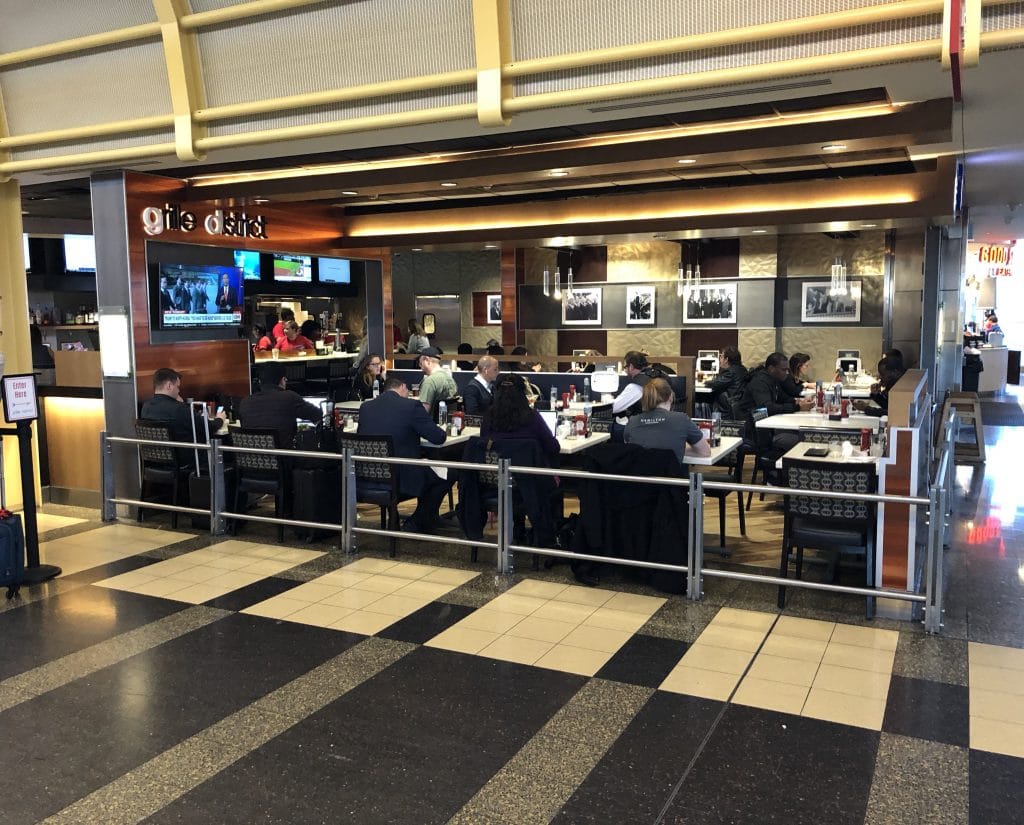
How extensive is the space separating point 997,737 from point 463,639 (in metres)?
2.64

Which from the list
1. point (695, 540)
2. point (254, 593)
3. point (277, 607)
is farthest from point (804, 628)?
point (254, 593)

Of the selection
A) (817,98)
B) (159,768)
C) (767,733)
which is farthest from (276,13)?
(767,733)

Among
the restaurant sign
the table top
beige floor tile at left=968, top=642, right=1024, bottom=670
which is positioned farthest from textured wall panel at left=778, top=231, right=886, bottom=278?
beige floor tile at left=968, top=642, right=1024, bottom=670

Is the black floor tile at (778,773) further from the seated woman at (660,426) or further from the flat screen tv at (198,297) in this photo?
the flat screen tv at (198,297)

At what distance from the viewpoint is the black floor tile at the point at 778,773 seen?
10.7ft

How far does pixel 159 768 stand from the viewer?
3.63 m

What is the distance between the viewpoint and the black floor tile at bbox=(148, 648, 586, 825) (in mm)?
3320

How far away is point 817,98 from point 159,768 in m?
5.78

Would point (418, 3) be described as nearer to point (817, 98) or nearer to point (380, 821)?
point (817, 98)

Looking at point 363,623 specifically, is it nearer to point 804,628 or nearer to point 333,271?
point 804,628

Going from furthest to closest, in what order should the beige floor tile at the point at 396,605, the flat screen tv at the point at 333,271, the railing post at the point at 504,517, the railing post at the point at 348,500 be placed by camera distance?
the flat screen tv at the point at 333,271, the railing post at the point at 348,500, the railing post at the point at 504,517, the beige floor tile at the point at 396,605

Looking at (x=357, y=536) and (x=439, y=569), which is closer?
(x=439, y=569)

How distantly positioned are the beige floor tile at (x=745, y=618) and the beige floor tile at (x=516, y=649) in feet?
3.53

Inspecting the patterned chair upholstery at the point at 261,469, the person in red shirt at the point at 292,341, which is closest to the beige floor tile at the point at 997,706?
the patterned chair upholstery at the point at 261,469
